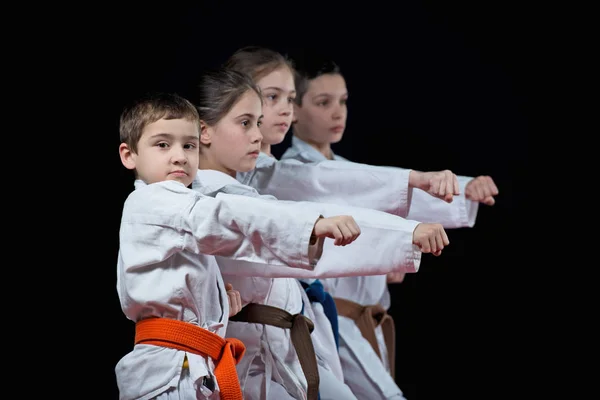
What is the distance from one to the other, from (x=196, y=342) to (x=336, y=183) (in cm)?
78

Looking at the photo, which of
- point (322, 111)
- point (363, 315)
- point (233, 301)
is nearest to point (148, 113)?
point (233, 301)

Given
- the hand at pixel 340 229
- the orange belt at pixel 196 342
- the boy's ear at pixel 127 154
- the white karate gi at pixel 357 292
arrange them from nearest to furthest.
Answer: the hand at pixel 340 229, the orange belt at pixel 196 342, the boy's ear at pixel 127 154, the white karate gi at pixel 357 292

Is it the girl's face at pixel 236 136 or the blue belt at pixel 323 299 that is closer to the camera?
the girl's face at pixel 236 136

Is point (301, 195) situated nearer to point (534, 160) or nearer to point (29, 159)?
point (29, 159)

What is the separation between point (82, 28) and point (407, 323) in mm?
1866

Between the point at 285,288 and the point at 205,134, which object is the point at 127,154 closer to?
the point at 205,134

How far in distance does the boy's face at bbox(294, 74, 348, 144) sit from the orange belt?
112 centimetres

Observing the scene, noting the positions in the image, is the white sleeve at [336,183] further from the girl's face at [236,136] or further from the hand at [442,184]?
the girl's face at [236,136]

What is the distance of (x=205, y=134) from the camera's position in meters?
2.36

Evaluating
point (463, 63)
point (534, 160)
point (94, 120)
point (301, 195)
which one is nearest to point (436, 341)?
point (534, 160)

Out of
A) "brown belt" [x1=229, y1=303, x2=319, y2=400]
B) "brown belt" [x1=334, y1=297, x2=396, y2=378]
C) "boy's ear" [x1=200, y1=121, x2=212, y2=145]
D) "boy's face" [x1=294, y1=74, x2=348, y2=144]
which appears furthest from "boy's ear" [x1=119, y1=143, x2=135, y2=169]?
"brown belt" [x1=334, y1=297, x2=396, y2=378]

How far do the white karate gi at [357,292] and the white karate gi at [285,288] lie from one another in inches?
15.6

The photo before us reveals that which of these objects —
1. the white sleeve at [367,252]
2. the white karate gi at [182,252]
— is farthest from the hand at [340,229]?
the white sleeve at [367,252]

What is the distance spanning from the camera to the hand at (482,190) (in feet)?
8.81
